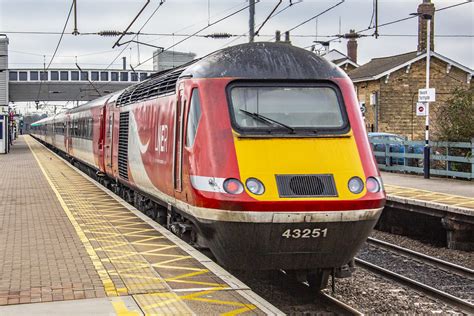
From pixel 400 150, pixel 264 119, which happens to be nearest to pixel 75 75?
pixel 400 150

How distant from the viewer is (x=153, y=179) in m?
10.9

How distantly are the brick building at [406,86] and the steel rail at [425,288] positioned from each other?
24244 millimetres

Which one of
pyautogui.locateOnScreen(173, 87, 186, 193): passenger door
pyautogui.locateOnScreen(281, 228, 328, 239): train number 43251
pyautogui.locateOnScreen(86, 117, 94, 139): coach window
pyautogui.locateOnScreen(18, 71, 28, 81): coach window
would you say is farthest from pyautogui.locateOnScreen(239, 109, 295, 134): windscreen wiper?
pyautogui.locateOnScreen(18, 71, 28, 81): coach window

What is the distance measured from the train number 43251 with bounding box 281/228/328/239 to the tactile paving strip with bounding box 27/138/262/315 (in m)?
0.89

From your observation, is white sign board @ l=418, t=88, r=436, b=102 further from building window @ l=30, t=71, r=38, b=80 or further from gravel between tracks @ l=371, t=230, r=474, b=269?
building window @ l=30, t=71, r=38, b=80

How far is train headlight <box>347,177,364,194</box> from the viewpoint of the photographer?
7.42 m

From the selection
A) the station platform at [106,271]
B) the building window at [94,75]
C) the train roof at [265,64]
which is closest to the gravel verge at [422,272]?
the station platform at [106,271]

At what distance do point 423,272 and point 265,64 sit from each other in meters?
5.49

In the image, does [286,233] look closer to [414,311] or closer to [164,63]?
[414,311]

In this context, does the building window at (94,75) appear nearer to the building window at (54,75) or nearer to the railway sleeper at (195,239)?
the building window at (54,75)

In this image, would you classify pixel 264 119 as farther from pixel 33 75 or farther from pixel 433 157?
pixel 33 75

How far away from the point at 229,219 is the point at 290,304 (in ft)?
6.13

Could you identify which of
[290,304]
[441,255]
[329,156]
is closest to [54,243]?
[290,304]

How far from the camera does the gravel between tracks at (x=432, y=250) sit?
12938mm
